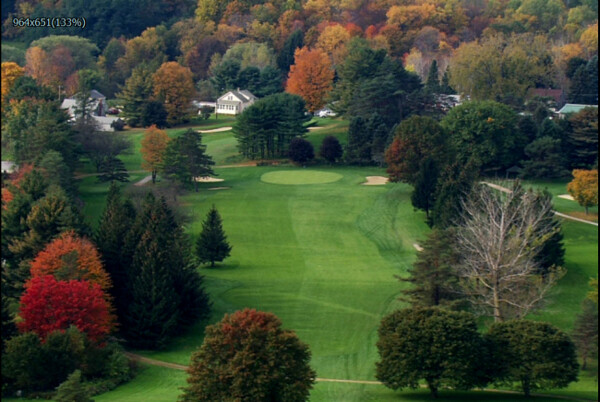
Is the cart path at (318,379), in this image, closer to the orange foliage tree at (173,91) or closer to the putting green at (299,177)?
the putting green at (299,177)

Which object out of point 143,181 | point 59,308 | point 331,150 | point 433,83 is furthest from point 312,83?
point 59,308

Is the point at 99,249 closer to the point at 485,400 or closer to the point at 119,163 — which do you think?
the point at 485,400

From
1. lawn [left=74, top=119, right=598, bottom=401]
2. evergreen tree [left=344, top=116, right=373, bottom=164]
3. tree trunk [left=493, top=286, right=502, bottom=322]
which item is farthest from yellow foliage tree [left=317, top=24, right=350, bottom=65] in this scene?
tree trunk [left=493, top=286, right=502, bottom=322]

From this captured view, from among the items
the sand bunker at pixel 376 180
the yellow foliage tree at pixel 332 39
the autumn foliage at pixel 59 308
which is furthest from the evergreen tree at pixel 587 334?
the yellow foliage tree at pixel 332 39

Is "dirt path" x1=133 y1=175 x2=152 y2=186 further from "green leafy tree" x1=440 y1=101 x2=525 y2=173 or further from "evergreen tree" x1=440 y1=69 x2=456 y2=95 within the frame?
"evergreen tree" x1=440 y1=69 x2=456 y2=95

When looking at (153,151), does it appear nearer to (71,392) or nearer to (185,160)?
(185,160)

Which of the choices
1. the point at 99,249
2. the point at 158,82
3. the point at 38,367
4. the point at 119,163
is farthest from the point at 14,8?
the point at 38,367
